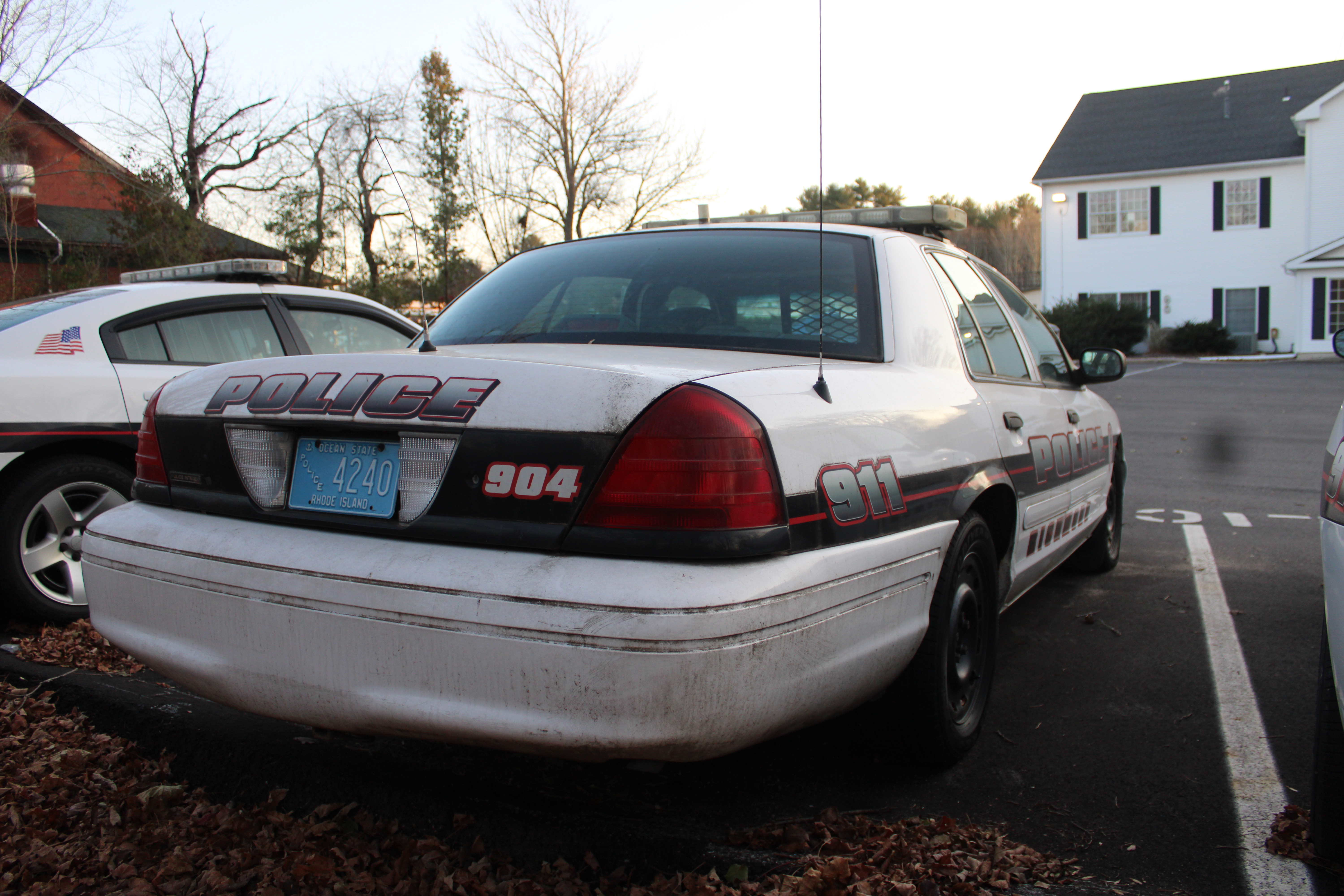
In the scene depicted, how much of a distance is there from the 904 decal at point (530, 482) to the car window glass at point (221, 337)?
3.21 metres

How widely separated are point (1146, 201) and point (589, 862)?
32396 mm

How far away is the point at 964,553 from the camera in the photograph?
277 cm

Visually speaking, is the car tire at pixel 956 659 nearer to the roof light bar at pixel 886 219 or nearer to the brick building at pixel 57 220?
the roof light bar at pixel 886 219

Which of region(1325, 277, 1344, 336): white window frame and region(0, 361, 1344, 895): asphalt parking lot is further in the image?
region(1325, 277, 1344, 336): white window frame

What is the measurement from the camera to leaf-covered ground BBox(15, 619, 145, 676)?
364 centimetres

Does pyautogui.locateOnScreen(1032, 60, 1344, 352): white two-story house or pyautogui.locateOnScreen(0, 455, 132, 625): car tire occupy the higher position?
pyautogui.locateOnScreen(1032, 60, 1344, 352): white two-story house

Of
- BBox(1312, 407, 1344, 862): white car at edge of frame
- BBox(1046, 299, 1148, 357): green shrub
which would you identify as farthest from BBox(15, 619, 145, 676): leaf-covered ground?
BBox(1046, 299, 1148, 357): green shrub

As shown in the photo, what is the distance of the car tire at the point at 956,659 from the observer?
8.59 ft

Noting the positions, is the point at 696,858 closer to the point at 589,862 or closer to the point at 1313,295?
the point at 589,862

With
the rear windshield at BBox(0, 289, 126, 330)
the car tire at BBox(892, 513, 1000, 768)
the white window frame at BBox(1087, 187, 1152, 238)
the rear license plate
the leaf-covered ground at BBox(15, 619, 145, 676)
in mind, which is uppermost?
the white window frame at BBox(1087, 187, 1152, 238)

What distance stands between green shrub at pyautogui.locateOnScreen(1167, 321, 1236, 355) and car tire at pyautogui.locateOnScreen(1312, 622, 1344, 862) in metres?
30.1

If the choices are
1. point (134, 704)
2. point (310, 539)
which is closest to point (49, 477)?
point (134, 704)

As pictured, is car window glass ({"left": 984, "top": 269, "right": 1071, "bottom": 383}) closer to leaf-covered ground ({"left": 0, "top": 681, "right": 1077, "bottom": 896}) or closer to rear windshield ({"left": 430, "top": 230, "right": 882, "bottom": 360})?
rear windshield ({"left": 430, "top": 230, "right": 882, "bottom": 360})

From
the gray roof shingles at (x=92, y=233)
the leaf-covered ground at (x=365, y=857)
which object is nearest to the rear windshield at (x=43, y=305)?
the leaf-covered ground at (x=365, y=857)
